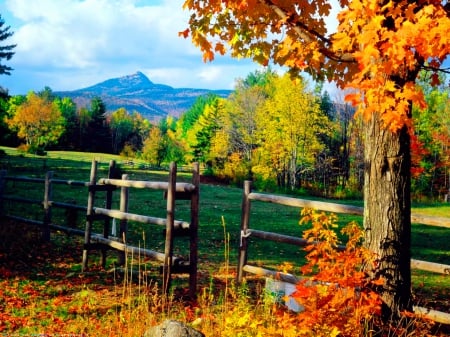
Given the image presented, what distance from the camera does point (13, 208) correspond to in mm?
18438

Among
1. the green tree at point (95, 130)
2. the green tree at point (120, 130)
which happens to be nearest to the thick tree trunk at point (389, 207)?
the green tree at point (95, 130)

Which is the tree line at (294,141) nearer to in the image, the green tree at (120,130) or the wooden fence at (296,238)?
the wooden fence at (296,238)

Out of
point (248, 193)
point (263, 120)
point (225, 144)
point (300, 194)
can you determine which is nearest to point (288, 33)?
point (248, 193)

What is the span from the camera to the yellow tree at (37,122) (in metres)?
77.3

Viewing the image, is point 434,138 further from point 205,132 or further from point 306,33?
point 306,33

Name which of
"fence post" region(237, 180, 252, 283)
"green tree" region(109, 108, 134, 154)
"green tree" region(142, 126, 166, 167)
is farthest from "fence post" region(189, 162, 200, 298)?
"green tree" region(109, 108, 134, 154)

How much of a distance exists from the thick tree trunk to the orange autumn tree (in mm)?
10

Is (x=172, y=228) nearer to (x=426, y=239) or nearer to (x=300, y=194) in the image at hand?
(x=426, y=239)

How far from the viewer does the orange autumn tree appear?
464cm

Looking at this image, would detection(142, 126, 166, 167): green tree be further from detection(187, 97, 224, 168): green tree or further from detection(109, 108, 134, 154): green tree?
detection(109, 108, 134, 154): green tree

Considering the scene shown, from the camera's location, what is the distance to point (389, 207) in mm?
5637

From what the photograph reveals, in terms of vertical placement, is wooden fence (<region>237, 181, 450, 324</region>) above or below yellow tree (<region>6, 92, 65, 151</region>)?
below

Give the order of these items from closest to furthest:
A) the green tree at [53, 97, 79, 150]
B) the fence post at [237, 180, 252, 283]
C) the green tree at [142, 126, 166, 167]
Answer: the fence post at [237, 180, 252, 283] < the green tree at [142, 126, 166, 167] < the green tree at [53, 97, 79, 150]

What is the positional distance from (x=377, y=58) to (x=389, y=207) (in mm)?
1543
